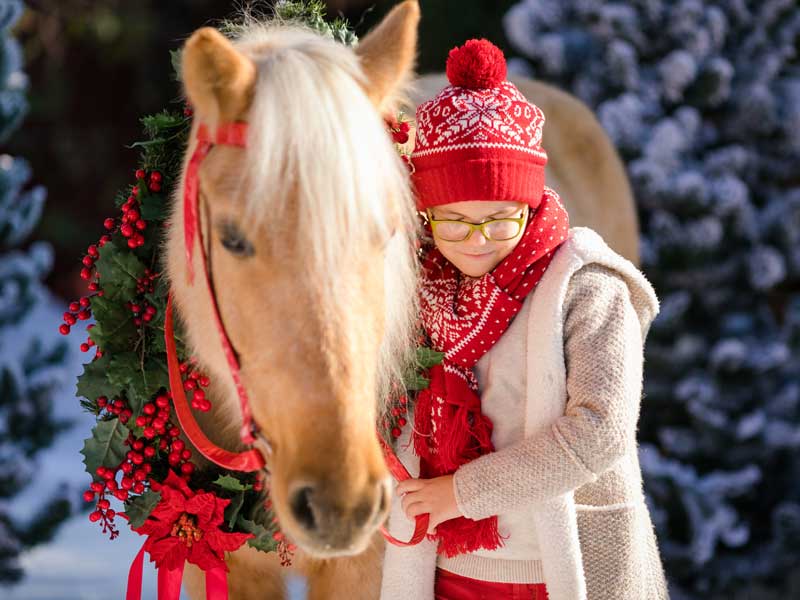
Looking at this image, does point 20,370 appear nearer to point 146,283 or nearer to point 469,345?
point 146,283

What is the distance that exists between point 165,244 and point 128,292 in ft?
0.36

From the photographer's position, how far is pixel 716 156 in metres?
3.38

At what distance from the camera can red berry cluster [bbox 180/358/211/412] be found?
1.56 m

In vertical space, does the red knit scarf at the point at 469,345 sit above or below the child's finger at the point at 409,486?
above

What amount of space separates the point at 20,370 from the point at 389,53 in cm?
221

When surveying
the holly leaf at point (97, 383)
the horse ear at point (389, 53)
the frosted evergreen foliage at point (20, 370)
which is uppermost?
the horse ear at point (389, 53)

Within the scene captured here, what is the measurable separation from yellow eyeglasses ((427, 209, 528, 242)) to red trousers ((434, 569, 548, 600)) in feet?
1.94

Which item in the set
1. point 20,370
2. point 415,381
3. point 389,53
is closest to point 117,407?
point 415,381

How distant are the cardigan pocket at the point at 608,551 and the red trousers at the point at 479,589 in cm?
9

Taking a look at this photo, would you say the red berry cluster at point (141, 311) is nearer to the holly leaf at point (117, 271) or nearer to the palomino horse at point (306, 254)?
the holly leaf at point (117, 271)

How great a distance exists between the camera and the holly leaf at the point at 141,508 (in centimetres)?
159

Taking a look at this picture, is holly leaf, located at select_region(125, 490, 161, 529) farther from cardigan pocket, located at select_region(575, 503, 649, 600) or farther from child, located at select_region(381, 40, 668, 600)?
cardigan pocket, located at select_region(575, 503, 649, 600)

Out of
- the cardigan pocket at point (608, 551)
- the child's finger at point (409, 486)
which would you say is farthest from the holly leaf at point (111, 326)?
the cardigan pocket at point (608, 551)

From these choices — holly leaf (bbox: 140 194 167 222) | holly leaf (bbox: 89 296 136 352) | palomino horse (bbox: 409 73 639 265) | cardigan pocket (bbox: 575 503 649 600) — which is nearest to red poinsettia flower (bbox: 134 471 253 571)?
holly leaf (bbox: 89 296 136 352)
